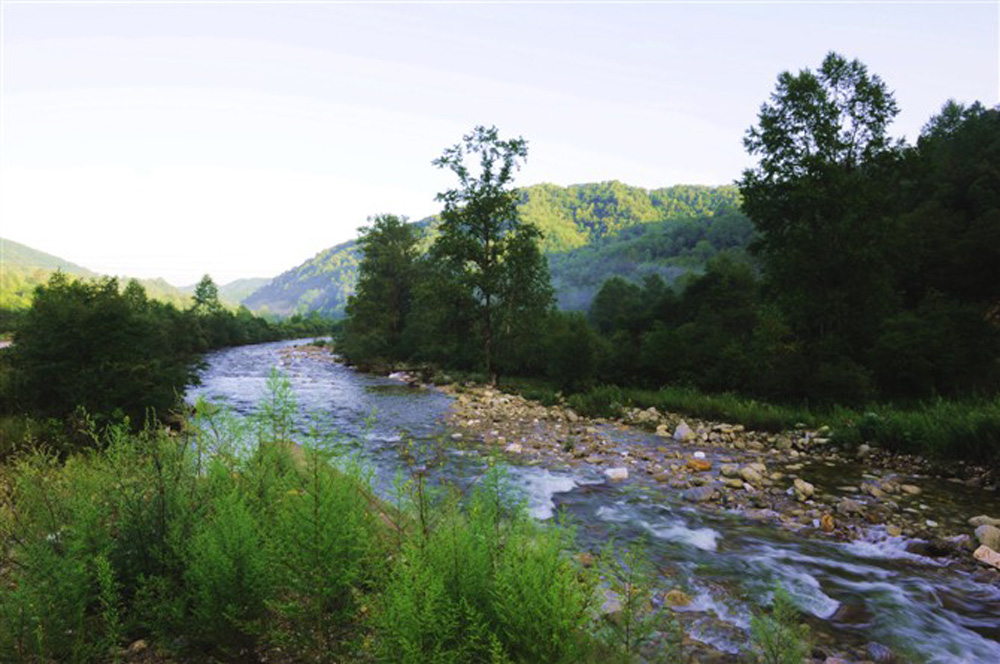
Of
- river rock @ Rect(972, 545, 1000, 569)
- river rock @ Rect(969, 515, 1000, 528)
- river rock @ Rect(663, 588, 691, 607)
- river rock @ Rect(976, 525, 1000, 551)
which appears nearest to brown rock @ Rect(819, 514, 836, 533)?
river rock @ Rect(972, 545, 1000, 569)

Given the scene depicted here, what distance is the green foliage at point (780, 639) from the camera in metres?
3.17

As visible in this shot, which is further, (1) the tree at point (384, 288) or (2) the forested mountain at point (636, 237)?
(2) the forested mountain at point (636, 237)

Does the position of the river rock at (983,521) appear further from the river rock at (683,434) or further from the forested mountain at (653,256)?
the forested mountain at (653,256)

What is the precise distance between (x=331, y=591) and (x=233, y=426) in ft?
8.70

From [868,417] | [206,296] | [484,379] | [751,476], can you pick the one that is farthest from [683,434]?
[206,296]

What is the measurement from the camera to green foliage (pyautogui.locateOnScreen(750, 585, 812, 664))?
3.17m

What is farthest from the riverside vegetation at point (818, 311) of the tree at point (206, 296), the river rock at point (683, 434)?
the tree at point (206, 296)

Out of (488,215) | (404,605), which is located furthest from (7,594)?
(488,215)

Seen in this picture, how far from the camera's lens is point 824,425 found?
44.0 ft

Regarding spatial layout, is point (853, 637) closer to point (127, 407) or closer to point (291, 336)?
point (127, 407)

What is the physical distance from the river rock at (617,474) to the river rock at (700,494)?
1301 mm

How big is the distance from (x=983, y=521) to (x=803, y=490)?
2323mm

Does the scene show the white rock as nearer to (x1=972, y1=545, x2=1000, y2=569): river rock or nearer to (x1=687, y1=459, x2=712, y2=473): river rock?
(x1=687, y1=459, x2=712, y2=473): river rock

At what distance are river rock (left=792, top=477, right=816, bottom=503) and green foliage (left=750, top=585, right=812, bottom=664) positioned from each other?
417 cm
